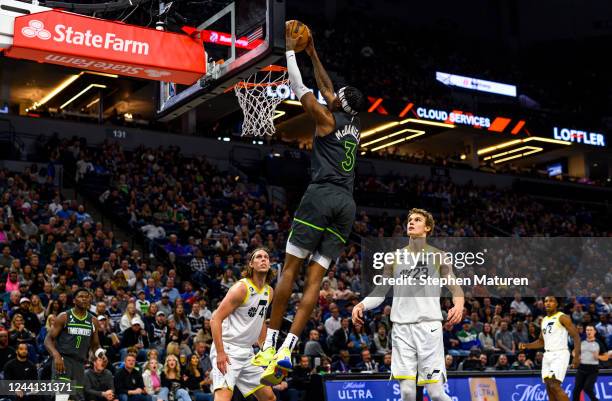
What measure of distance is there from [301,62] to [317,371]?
1428cm

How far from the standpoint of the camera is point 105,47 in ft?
31.7

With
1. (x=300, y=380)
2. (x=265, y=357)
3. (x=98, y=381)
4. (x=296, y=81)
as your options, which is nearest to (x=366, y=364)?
(x=300, y=380)

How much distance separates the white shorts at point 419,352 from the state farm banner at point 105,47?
4.10 m

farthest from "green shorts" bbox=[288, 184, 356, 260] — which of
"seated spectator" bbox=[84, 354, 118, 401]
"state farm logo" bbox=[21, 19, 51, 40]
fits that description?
"seated spectator" bbox=[84, 354, 118, 401]

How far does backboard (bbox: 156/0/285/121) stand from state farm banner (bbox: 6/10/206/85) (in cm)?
23

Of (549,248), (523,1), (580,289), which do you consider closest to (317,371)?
(580,289)

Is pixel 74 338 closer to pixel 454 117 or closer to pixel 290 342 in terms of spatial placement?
pixel 290 342

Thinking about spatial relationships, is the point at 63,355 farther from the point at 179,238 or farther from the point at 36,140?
the point at 36,140

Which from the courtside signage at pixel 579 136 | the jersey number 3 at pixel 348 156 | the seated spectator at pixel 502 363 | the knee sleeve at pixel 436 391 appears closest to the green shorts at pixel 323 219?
the jersey number 3 at pixel 348 156

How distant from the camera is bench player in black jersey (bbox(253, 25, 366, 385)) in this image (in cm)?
721

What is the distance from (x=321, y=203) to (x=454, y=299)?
190 centimetres

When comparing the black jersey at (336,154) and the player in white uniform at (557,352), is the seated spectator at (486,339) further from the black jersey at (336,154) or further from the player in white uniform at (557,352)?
the black jersey at (336,154)

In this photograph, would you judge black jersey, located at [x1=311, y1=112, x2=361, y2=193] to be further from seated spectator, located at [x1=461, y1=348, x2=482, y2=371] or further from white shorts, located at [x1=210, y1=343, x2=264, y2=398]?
seated spectator, located at [x1=461, y1=348, x2=482, y2=371]

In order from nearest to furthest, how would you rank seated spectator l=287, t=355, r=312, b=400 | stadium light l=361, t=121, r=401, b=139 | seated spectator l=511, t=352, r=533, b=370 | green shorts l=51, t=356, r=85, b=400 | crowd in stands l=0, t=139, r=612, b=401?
green shorts l=51, t=356, r=85, b=400 → crowd in stands l=0, t=139, r=612, b=401 → seated spectator l=287, t=355, r=312, b=400 → seated spectator l=511, t=352, r=533, b=370 → stadium light l=361, t=121, r=401, b=139
